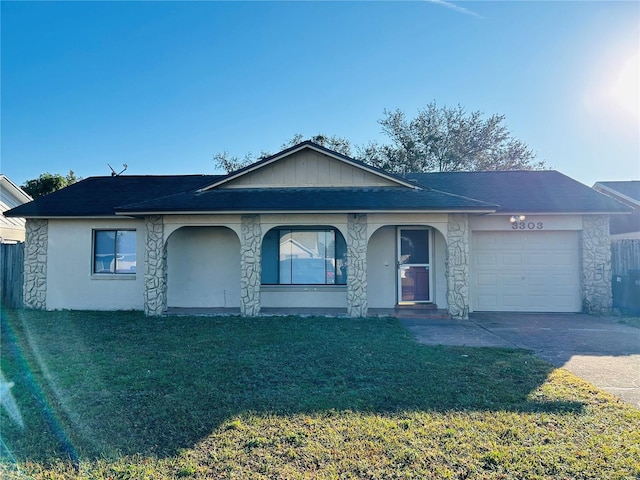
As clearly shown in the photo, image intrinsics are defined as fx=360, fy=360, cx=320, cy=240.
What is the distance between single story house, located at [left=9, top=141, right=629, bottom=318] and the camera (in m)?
9.80

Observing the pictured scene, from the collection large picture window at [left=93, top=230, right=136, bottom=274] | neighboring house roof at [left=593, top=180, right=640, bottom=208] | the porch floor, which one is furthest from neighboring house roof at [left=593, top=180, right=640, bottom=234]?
large picture window at [left=93, top=230, right=136, bottom=274]

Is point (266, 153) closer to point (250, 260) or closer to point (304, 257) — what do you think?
point (304, 257)

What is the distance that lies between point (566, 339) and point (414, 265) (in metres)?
4.21

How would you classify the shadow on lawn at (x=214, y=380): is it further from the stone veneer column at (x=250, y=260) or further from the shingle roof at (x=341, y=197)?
the shingle roof at (x=341, y=197)

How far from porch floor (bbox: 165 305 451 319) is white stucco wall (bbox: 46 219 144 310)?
69.3 inches

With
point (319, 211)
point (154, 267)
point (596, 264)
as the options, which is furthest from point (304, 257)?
point (596, 264)

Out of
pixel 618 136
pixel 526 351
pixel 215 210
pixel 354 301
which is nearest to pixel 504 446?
pixel 526 351

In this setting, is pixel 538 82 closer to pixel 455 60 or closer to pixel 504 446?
pixel 455 60

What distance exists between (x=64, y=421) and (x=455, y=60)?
14.1m

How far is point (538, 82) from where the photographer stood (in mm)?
12492

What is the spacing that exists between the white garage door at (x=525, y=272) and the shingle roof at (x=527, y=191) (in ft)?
2.79

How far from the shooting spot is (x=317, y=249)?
11.0 metres

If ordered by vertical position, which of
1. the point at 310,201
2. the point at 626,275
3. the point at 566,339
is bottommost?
the point at 566,339

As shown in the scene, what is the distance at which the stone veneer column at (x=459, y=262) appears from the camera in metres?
9.58
